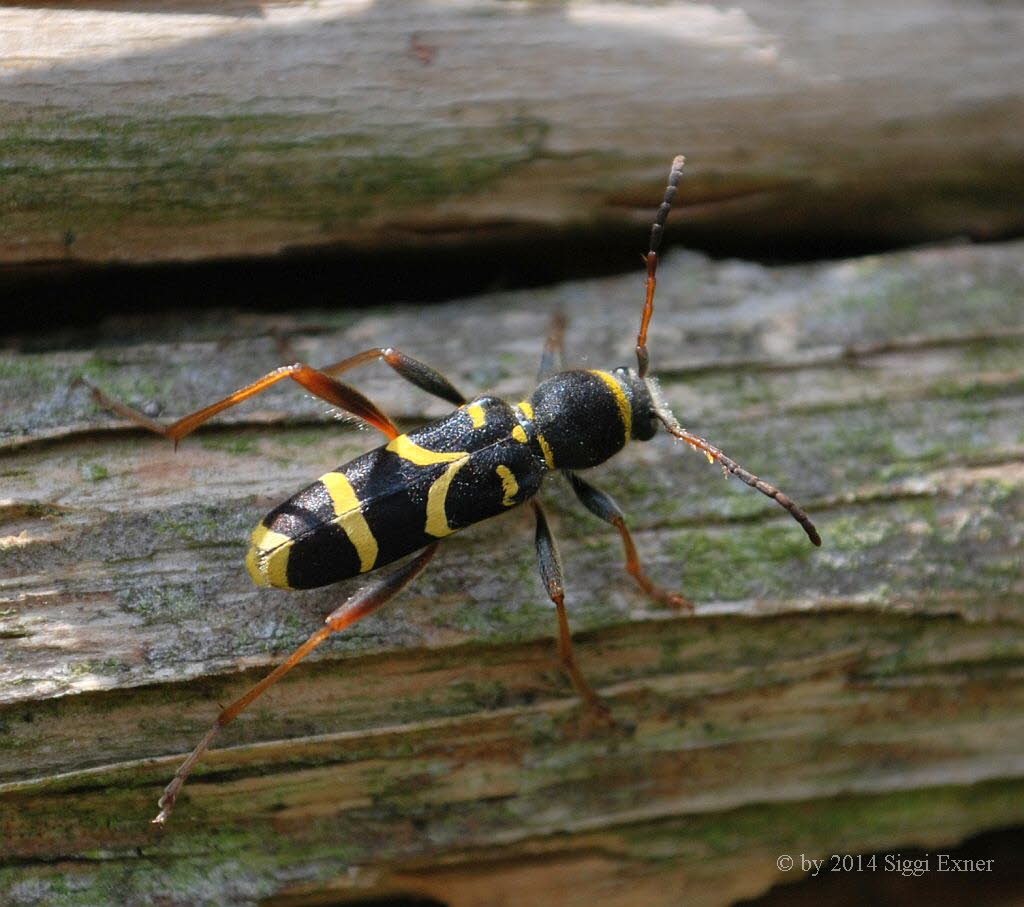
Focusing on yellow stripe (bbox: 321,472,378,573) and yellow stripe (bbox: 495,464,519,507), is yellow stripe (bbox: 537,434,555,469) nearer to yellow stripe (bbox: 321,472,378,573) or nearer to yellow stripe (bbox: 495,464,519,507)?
yellow stripe (bbox: 495,464,519,507)

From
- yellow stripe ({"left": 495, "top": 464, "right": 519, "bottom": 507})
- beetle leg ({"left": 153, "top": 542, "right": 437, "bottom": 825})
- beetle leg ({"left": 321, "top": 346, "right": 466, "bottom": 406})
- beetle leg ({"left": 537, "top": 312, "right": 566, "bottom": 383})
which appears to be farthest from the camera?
beetle leg ({"left": 537, "top": 312, "right": 566, "bottom": 383})

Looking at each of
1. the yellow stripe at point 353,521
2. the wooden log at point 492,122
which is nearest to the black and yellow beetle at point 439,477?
the yellow stripe at point 353,521

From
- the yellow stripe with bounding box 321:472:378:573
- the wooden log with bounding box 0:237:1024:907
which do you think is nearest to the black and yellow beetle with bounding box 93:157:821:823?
the yellow stripe with bounding box 321:472:378:573

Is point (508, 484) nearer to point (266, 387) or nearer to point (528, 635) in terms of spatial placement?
point (528, 635)

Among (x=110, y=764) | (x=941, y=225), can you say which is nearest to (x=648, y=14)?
(x=941, y=225)

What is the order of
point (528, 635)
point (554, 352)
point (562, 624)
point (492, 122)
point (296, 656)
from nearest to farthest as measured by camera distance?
point (296, 656) → point (562, 624) → point (528, 635) → point (492, 122) → point (554, 352)

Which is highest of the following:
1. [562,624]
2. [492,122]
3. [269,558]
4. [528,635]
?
[492,122]

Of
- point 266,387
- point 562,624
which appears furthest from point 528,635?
point 266,387
